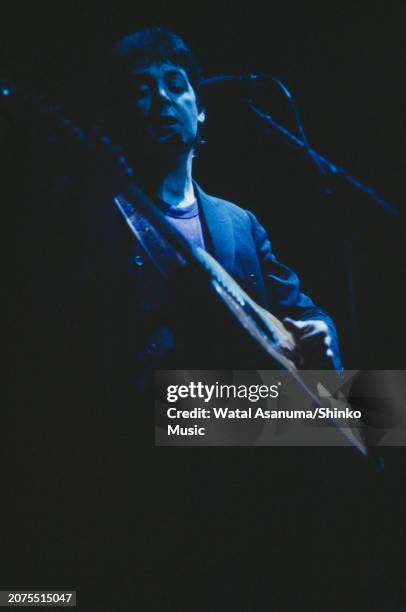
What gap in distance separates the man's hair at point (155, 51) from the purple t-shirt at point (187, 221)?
1.44 feet

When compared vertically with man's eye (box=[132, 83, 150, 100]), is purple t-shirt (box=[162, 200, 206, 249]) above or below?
below

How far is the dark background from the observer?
188cm

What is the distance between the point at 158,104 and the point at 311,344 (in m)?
0.99

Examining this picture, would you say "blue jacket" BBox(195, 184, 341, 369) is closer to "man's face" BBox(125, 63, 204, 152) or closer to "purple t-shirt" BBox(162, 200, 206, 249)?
"purple t-shirt" BBox(162, 200, 206, 249)

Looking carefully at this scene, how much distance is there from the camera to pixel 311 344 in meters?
1.92

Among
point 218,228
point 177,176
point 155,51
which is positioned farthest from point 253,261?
point 155,51

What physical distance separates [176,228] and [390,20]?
3.77 ft

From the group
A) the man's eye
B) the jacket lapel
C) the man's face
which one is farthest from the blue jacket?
the man's eye

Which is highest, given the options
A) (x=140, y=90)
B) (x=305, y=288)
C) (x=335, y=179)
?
(x=140, y=90)

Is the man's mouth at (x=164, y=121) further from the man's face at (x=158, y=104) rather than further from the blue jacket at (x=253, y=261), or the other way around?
the blue jacket at (x=253, y=261)

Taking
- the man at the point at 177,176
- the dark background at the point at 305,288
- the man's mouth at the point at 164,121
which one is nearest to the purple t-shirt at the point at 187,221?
the man at the point at 177,176

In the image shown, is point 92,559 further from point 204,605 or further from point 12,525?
point 204,605

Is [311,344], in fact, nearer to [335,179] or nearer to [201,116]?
[335,179]

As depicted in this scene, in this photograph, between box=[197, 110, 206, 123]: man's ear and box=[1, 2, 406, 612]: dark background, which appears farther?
box=[197, 110, 206, 123]: man's ear
